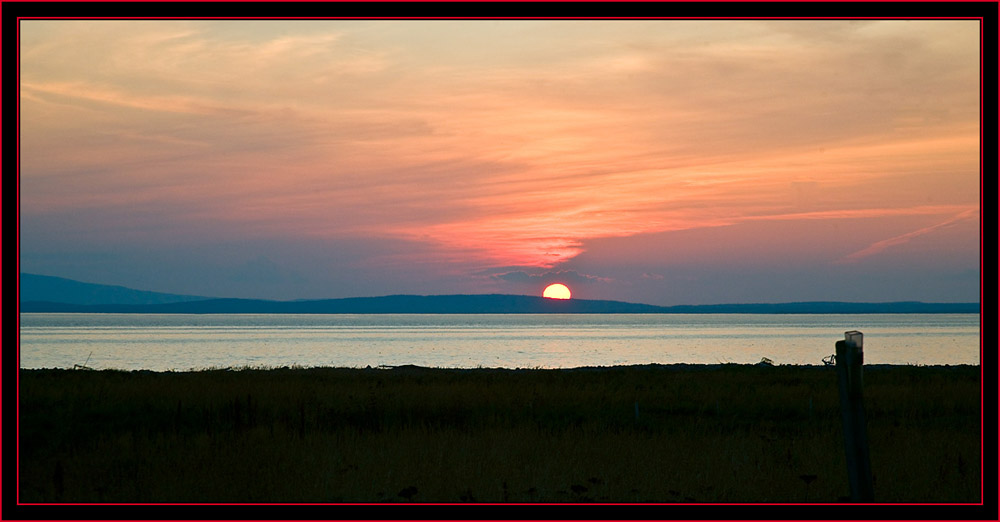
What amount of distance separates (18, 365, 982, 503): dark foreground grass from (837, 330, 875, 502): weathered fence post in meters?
1.23

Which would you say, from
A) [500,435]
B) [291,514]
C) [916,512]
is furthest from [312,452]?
[916,512]

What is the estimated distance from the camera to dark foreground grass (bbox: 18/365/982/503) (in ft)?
36.7

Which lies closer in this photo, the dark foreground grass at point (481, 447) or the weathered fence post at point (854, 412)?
the weathered fence post at point (854, 412)

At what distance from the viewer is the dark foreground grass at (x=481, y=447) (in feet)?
36.7

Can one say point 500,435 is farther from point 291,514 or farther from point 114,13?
point 114,13

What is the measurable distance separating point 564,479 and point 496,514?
18.5ft

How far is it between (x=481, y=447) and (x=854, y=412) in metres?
8.14

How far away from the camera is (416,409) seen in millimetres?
22031

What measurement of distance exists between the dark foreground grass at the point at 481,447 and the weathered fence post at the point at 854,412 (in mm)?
1231

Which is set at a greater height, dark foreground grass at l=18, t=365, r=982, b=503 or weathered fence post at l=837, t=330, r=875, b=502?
weathered fence post at l=837, t=330, r=875, b=502

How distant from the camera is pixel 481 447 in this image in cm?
1470

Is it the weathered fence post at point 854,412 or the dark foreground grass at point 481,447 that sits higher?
the weathered fence post at point 854,412

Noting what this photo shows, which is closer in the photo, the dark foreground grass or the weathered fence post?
the weathered fence post

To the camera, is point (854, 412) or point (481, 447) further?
point (481, 447)
